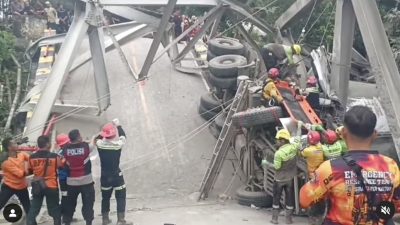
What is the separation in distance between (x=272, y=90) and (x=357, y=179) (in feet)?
20.7

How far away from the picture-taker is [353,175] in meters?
3.43

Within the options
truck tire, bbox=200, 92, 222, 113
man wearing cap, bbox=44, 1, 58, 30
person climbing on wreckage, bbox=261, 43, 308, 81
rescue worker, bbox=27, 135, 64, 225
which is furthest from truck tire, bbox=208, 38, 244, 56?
man wearing cap, bbox=44, 1, 58, 30

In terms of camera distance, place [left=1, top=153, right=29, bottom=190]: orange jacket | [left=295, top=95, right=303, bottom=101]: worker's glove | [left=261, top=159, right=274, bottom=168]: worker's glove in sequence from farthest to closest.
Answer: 1. [left=295, top=95, right=303, bottom=101]: worker's glove
2. [left=261, top=159, right=274, bottom=168]: worker's glove
3. [left=1, top=153, right=29, bottom=190]: orange jacket

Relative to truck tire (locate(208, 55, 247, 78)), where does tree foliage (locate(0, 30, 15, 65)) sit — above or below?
above

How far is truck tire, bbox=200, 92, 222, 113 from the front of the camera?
12406 millimetres

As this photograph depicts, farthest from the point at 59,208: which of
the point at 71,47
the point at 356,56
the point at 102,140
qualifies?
the point at 356,56

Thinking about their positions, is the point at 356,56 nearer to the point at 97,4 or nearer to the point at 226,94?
the point at 226,94

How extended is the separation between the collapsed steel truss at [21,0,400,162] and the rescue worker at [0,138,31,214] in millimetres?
2651

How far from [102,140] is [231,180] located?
373 cm

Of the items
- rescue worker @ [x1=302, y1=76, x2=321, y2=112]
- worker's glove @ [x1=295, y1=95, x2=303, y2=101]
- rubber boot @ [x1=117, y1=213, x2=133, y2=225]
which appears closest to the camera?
rubber boot @ [x1=117, y1=213, x2=133, y2=225]

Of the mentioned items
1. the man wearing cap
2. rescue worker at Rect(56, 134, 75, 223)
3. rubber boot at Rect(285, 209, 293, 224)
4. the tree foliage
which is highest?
the man wearing cap

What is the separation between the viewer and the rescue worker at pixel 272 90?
31.6ft

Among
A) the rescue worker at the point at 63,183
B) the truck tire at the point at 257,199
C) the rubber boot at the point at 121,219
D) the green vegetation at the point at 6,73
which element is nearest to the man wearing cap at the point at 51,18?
the green vegetation at the point at 6,73

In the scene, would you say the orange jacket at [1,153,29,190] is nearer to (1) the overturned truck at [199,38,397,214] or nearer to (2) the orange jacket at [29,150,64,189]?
(2) the orange jacket at [29,150,64,189]
